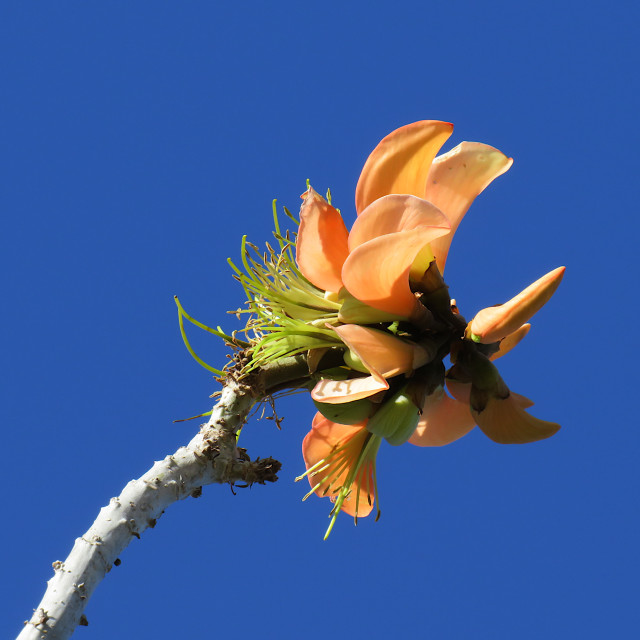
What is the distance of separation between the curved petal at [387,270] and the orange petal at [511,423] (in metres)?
0.27

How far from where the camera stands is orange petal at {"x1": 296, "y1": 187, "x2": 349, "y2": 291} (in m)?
1.63

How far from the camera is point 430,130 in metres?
1.61

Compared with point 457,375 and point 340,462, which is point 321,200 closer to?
point 457,375

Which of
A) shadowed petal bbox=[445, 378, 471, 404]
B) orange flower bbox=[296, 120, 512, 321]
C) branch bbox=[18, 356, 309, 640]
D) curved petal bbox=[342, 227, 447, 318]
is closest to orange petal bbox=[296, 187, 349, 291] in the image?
orange flower bbox=[296, 120, 512, 321]

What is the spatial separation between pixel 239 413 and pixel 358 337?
0.41 metres

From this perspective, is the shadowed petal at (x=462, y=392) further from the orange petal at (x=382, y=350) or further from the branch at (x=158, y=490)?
the branch at (x=158, y=490)

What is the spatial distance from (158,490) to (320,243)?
0.65 m

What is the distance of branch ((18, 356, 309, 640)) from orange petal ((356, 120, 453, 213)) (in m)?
0.43

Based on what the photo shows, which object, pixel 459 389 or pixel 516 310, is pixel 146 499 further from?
pixel 516 310

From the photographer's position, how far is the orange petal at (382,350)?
148 centimetres

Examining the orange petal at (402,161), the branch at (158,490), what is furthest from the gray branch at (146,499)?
the orange petal at (402,161)

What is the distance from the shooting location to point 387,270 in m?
1.52

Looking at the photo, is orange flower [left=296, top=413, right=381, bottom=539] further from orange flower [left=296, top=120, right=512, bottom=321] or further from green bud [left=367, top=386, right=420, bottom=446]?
orange flower [left=296, top=120, right=512, bottom=321]

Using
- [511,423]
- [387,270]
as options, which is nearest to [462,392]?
[511,423]
